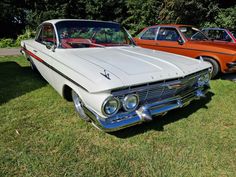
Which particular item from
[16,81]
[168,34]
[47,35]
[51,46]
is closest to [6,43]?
[16,81]

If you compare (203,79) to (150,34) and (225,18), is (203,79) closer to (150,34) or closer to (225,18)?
(150,34)

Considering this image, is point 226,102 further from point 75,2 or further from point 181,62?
point 75,2

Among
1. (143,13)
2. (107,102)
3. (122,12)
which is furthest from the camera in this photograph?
(122,12)

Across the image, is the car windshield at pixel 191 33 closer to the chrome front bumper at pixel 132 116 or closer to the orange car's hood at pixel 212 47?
the orange car's hood at pixel 212 47

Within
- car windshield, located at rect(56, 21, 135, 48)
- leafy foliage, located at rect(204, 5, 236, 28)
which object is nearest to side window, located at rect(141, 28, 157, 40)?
car windshield, located at rect(56, 21, 135, 48)

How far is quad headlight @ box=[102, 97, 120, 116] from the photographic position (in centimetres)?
229

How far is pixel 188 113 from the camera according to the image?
3.62 meters

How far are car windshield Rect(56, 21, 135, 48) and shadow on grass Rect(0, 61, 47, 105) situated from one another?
1.65 metres

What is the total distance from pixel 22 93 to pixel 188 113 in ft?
11.0

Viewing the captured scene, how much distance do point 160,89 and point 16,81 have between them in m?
3.93

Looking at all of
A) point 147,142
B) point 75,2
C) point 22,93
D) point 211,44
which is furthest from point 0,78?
point 75,2

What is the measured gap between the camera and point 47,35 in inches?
164

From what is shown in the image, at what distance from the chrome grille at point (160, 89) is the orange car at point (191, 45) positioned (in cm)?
268

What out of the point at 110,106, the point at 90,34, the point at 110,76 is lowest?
the point at 110,106
